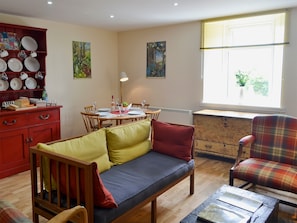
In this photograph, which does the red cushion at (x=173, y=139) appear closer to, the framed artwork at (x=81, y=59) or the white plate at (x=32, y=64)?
the white plate at (x=32, y=64)

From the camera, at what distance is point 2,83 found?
13.5 feet

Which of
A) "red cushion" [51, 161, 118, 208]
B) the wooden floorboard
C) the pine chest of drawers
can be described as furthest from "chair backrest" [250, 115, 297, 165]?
"red cushion" [51, 161, 118, 208]

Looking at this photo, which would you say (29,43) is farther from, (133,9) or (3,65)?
(133,9)

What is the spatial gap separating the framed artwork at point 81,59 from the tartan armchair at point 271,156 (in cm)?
338

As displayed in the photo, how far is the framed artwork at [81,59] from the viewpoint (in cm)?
518

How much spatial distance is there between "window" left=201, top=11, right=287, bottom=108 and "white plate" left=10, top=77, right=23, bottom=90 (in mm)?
3051

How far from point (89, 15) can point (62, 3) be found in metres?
0.76

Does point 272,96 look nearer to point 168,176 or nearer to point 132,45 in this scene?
point 168,176

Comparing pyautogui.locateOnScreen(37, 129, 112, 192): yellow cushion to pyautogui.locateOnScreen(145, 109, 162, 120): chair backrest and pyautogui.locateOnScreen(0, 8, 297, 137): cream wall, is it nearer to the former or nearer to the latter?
pyautogui.locateOnScreen(145, 109, 162, 120): chair backrest

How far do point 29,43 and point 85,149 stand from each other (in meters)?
2.69

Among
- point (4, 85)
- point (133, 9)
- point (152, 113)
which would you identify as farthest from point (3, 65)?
point (152, 113)

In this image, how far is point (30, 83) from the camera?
14.5ft

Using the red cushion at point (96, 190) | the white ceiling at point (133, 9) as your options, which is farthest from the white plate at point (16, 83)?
the red cushion at point (96, 190)

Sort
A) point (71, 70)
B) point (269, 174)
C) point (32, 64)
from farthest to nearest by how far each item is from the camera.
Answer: point (71, 70) → point (32, 64) → point (269, 174)
